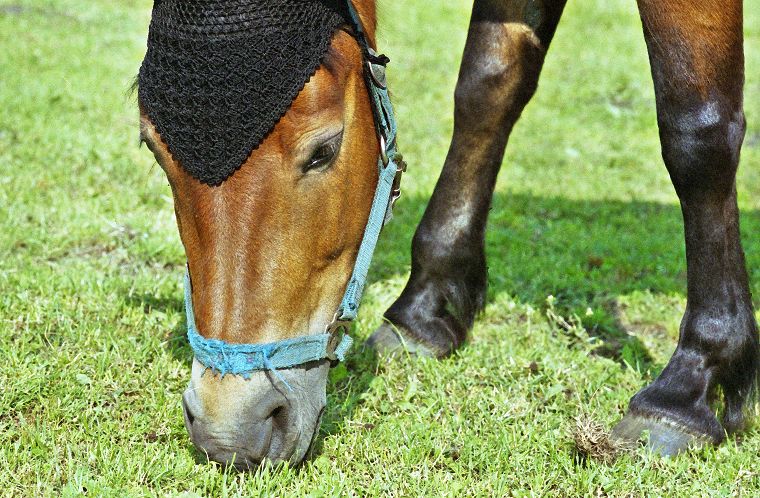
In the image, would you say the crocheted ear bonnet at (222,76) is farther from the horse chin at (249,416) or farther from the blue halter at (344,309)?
the horse chin at (249,416)

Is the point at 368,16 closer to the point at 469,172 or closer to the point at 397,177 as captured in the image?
the point at 397,177

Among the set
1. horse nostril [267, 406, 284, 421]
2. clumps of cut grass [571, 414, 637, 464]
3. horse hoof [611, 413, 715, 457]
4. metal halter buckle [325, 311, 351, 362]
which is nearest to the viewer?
horse nostril [267, 406, 284, 421]

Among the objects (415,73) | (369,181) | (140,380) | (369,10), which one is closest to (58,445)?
(140,380)

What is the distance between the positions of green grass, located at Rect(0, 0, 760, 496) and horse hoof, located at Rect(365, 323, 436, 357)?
56mm

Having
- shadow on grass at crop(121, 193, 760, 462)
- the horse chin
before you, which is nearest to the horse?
the horse chin

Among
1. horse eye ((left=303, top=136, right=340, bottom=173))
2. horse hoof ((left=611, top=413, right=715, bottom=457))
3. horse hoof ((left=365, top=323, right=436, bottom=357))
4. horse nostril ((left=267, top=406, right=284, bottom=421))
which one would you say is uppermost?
horse eye ((left=303, top=136, right=340, bottom=173))

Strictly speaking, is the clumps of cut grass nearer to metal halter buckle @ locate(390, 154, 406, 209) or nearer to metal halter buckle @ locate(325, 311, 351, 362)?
metal halter buckle @ locate(325, 311, 351, 362)

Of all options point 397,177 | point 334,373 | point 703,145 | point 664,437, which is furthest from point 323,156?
point 664,437

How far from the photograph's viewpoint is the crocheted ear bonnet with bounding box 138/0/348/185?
2062 mm

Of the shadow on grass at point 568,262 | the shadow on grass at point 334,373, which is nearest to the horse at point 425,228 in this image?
the shadow on grass at point 334,373

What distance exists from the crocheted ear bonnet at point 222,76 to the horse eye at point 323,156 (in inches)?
5.0

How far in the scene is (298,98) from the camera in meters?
2.13

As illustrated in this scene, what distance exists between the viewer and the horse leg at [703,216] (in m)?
2.54

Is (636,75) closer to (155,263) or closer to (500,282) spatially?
(500,282)
